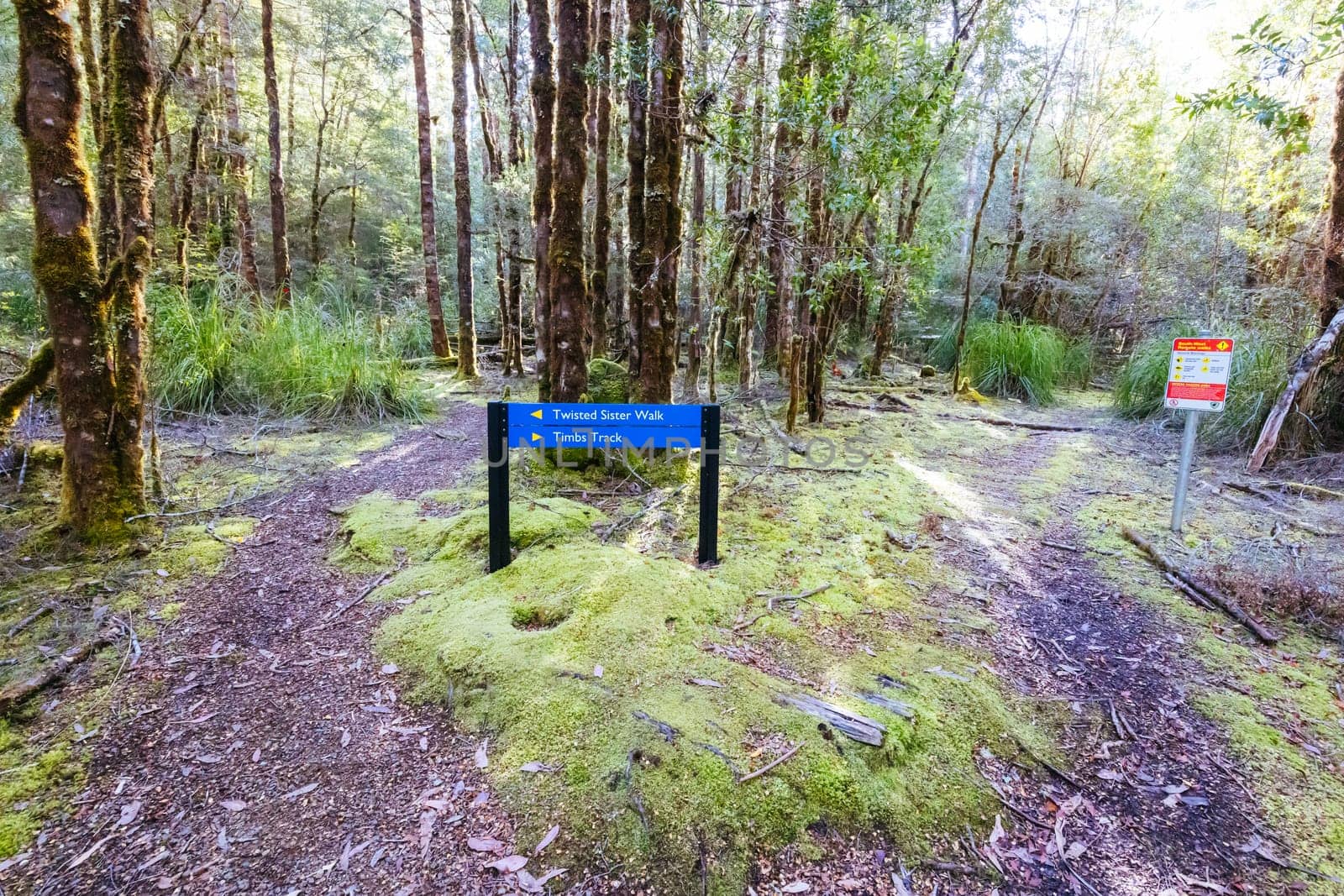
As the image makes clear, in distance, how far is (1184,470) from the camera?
4.25 meters

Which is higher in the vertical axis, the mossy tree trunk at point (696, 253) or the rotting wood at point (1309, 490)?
the mossy tree trunk at point (696, 253)

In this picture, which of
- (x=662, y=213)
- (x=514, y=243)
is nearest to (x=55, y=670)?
(x=662, y=213)

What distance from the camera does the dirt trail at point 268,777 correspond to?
66.2 inches

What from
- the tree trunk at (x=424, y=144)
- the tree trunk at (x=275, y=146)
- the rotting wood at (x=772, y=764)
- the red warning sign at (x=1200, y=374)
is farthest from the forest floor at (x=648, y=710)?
the tree trunk at (x=275, y=146)

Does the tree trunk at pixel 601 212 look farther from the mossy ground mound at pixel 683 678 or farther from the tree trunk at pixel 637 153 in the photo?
the mossy ground mound at pixel 683 678

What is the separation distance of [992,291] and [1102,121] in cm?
449

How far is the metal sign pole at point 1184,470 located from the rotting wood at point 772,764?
379 centimetres

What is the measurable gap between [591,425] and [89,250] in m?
2.66

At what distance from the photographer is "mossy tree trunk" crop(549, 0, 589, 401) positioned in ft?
15.2

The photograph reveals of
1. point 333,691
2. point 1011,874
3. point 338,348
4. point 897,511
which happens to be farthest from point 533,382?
point 1011,874

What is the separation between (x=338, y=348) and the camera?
23.3 feet

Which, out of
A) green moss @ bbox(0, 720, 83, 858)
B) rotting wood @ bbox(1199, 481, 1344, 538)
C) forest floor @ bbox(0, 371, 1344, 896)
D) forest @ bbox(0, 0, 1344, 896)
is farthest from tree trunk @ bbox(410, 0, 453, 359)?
rotting wood @ bbox(1199, 481, 1344, 538)

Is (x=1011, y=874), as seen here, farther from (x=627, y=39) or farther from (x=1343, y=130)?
(x=1343, y=130)

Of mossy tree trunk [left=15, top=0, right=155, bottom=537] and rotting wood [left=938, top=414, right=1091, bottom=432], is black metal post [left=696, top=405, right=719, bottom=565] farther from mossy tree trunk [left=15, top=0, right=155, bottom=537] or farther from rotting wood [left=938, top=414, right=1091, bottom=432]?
rotting wood [left=938, top=414, right=1091, bottom=432]
